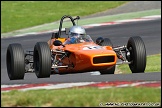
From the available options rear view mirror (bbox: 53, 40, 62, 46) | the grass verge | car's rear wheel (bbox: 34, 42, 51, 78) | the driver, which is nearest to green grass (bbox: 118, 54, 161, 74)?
the driver

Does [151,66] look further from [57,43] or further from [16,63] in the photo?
[16,63]

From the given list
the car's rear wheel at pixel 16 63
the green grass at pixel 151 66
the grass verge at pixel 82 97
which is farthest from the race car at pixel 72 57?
the grass verge at pixel 82 97

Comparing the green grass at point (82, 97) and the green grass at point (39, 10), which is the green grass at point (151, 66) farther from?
the green grass at point (39, 10)

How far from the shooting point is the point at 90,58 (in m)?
12.1

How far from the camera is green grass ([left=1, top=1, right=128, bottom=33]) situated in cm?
3358

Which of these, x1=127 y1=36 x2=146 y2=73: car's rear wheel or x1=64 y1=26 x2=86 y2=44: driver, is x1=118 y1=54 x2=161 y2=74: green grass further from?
x1=64 y1=26 x2=86 y2=44: driver

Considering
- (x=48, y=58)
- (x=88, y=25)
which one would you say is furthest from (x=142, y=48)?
(x=88, y=25)

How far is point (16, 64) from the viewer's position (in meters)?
12.9

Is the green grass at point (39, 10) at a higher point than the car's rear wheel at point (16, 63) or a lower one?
higher

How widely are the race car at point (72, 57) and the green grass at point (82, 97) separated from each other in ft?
12.5

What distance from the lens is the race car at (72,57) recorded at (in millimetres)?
12250

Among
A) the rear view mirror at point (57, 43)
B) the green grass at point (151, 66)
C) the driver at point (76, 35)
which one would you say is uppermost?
the driver at point (76, 35)

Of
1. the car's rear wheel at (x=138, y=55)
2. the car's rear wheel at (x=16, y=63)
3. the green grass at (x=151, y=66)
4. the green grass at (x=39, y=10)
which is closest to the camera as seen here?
the car's rear wheel at (x=16, y=63)

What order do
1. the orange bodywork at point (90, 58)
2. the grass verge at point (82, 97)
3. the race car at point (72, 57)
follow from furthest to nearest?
1. the race car at point (72, 57)
2. the orange bodywork at point (90, 58)
3. the grass verge at point (82, 97)
